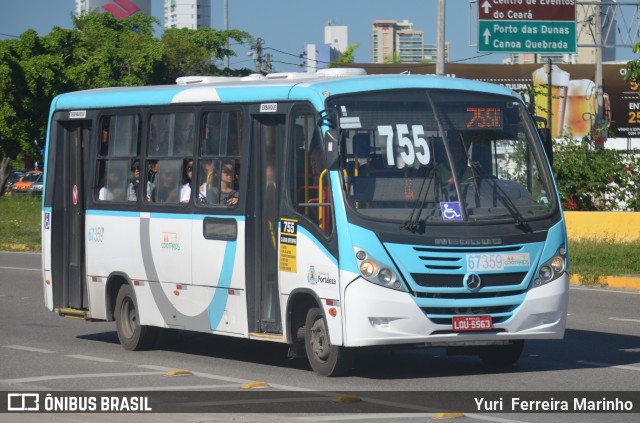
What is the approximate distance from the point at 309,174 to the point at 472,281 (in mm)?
1786

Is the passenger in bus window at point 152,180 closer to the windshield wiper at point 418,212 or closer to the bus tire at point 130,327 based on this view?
the bus tire at point 130,327

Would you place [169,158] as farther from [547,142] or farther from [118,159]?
[547,142]

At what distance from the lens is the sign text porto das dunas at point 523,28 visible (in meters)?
38.9

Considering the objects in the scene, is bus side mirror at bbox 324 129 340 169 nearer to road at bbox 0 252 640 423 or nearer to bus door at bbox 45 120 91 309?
road at bbox 0 252 640 423

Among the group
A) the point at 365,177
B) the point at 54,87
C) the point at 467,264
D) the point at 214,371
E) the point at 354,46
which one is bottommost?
the point at 214,371

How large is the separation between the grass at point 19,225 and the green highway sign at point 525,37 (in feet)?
45.5

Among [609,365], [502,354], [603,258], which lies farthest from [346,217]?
[603,258]

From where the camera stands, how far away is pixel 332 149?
37.8 ft

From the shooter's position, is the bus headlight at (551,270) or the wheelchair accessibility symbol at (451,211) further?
the bus headlight at (551,270)

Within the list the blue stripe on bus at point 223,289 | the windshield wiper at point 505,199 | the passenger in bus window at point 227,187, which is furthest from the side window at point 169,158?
the windshield wiper at point 505,199

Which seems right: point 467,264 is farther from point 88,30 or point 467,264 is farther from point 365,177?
point 88,30

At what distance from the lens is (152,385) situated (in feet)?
37.2

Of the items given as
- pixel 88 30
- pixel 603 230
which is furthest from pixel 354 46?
pixel 603 230

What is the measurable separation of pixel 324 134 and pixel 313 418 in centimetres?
319
